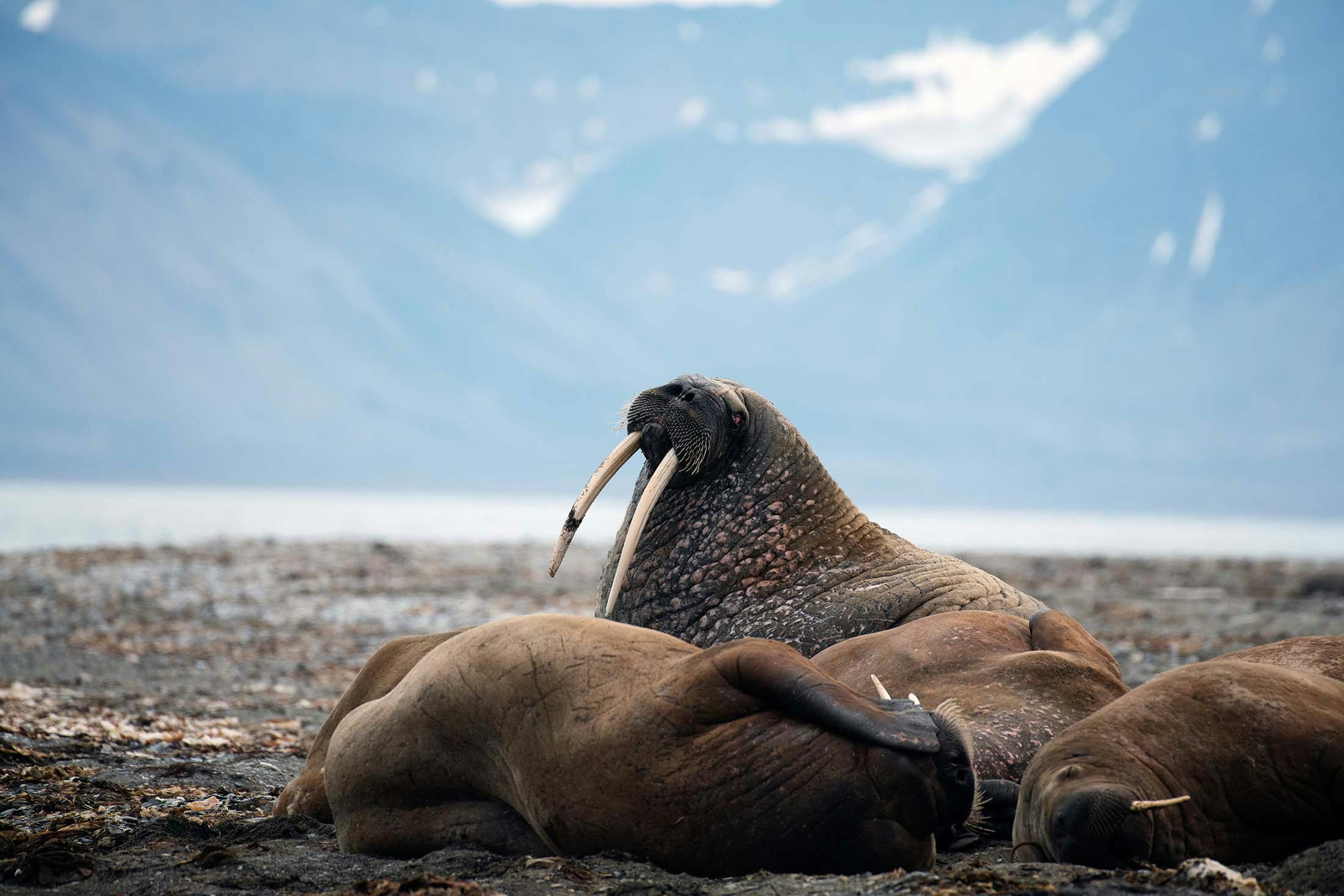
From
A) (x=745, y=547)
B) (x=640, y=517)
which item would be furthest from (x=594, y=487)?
(x=745, y=547)

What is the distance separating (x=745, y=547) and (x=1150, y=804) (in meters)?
3.02

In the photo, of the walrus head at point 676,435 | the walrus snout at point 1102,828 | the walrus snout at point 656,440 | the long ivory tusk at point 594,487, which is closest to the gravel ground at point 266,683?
the walrus snout at point 1102,828

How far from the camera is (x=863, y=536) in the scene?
21.9 ft

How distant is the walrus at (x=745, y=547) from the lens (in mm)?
6199

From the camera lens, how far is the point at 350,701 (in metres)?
5.42

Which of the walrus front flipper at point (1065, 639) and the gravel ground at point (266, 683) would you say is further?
the walrus front flipper at point (1065, 639)

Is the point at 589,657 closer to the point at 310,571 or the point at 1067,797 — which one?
the point at 1067,797

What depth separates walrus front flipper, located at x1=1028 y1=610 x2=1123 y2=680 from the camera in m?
5.08

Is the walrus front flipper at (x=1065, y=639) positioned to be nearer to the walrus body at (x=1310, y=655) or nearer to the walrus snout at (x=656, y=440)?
the walrus body at (x=1310, y=655)

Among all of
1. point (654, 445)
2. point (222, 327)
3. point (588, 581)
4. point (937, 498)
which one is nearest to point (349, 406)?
point (222, 327)

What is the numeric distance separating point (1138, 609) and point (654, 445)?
1193cm

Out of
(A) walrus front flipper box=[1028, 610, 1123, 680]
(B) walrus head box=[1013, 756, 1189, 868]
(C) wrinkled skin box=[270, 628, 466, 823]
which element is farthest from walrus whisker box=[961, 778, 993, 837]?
(C) wrinkled skin box=[270, 628, 466, 823]

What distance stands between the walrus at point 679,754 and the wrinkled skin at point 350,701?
3.12ft

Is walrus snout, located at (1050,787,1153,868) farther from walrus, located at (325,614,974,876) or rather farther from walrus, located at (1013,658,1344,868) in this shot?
walrus, located at (325,614,974,876)
